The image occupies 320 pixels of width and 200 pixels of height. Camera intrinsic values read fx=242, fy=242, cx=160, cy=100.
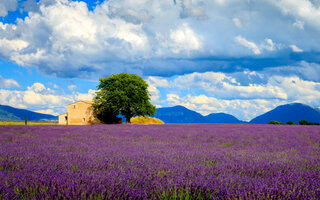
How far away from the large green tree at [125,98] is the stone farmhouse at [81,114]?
2979 millimetres

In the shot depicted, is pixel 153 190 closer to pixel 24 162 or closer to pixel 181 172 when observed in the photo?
pixel 181 172

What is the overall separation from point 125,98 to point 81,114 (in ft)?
34.3

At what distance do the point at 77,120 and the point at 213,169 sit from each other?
37.8 m

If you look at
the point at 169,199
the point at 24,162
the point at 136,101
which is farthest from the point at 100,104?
the point at 169,199

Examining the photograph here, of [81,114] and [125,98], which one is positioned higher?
[125,98]

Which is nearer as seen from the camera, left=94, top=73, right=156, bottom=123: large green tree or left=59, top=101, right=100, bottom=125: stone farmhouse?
left=94, top=73, right=156, bottom=123: large green tree

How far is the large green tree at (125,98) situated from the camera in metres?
32.5

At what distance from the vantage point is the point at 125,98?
31719 millimetres

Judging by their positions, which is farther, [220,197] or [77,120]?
[77,120]

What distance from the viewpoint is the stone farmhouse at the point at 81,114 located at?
37.8 m

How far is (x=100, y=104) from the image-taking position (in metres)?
35.3

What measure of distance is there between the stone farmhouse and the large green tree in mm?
2979

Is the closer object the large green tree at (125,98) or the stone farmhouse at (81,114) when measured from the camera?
the large green tree at (125,98)

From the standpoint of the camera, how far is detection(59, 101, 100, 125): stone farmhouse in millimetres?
37841
